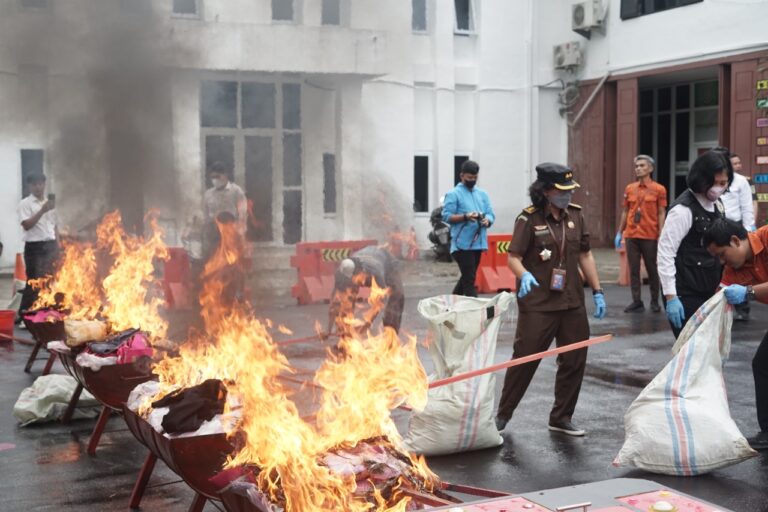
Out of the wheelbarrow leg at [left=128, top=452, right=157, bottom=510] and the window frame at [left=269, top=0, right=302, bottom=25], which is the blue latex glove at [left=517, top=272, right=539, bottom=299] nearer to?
the window frame at [left=269, top=0, right=302, bottom=25]

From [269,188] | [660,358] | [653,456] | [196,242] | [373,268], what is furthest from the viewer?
[660,358]

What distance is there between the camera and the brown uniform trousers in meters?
5.76

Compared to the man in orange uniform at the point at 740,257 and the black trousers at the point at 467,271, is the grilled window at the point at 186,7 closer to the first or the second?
the man in orange uniform at the point at 740,257

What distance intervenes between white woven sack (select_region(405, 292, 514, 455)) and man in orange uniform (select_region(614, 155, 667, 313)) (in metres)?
5.65

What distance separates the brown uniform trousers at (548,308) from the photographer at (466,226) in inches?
158

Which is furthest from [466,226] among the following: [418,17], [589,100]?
[589,100]

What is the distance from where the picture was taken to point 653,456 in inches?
192

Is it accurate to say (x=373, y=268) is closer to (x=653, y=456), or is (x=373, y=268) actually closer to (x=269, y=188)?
(x=269, y=188)

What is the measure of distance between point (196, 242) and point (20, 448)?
258cm

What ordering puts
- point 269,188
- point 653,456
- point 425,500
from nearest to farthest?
point 425,500, point 653,456, point 269,188

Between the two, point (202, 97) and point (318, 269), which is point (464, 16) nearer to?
point (318, 269)

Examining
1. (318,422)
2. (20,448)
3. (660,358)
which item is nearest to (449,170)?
(660,358)

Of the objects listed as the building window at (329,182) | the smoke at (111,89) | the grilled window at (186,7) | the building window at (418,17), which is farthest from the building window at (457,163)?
the grilled window at (186,7)

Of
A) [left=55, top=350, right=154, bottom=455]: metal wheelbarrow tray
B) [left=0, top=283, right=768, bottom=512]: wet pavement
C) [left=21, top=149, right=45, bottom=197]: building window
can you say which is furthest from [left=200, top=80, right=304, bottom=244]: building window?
[left=21, top=149, right=45, bottom=197]: building window
